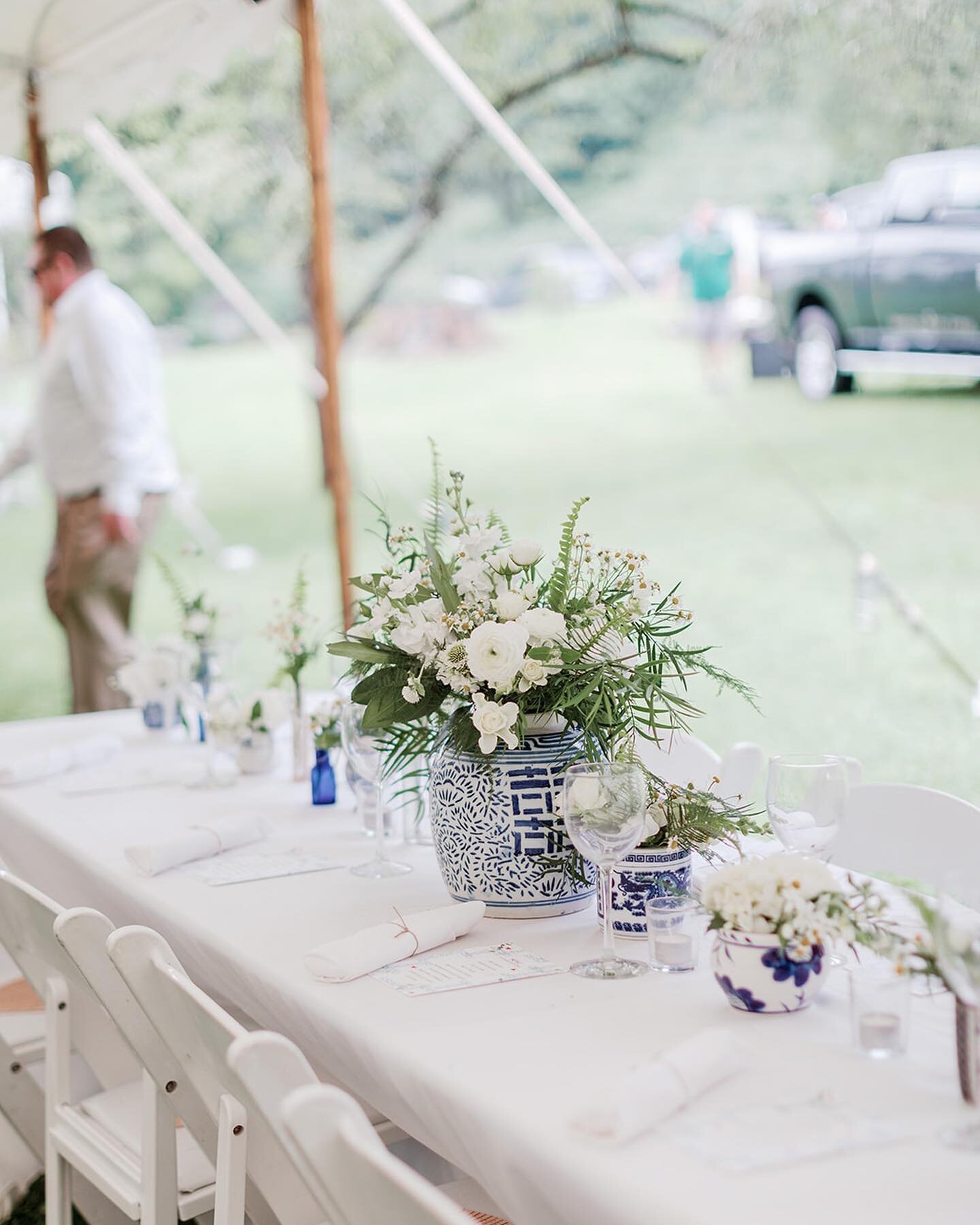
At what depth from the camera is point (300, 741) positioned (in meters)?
2.64

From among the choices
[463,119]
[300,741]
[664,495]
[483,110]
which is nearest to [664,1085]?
[300,741]

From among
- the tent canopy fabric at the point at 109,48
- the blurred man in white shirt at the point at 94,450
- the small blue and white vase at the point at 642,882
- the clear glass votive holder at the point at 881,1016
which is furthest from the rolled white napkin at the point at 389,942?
the blurred man in white shirt at the point at 94,450

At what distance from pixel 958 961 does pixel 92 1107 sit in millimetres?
1350

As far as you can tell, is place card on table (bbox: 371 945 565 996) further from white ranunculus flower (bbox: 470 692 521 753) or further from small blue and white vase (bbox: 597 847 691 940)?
white ranunculus flower (bbox: 470 692 521 753)

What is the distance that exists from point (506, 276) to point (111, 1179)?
487 inches

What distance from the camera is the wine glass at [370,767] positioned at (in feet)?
6.68

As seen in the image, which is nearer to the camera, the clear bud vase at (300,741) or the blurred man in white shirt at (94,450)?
the clear bud vase at (300,741)

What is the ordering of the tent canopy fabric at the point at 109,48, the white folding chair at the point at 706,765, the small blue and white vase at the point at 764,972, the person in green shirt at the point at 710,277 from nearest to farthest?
the small blue and white vase at the point at 764,972 < the white folding chair at the point at 706,765 < the tent canopy fabric at the point at 109,48 < the person in green shirt at the point at 710,277

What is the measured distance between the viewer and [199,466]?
44.9 feet

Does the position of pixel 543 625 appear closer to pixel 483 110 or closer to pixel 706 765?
pixel 706 765

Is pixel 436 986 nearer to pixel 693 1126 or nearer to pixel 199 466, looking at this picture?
pixel 693 1126

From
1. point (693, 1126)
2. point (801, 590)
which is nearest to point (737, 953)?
point (693, 1126)

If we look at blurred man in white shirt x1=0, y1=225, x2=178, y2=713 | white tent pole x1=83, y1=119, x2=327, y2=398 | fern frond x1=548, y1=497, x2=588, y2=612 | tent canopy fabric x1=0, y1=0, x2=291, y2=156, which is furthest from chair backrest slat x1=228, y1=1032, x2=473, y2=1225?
white tent pole x1=83, y1=119, x2=327, y2=398

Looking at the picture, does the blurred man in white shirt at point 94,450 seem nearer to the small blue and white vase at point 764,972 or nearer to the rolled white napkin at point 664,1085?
the small blue and white vase at point 764,972
